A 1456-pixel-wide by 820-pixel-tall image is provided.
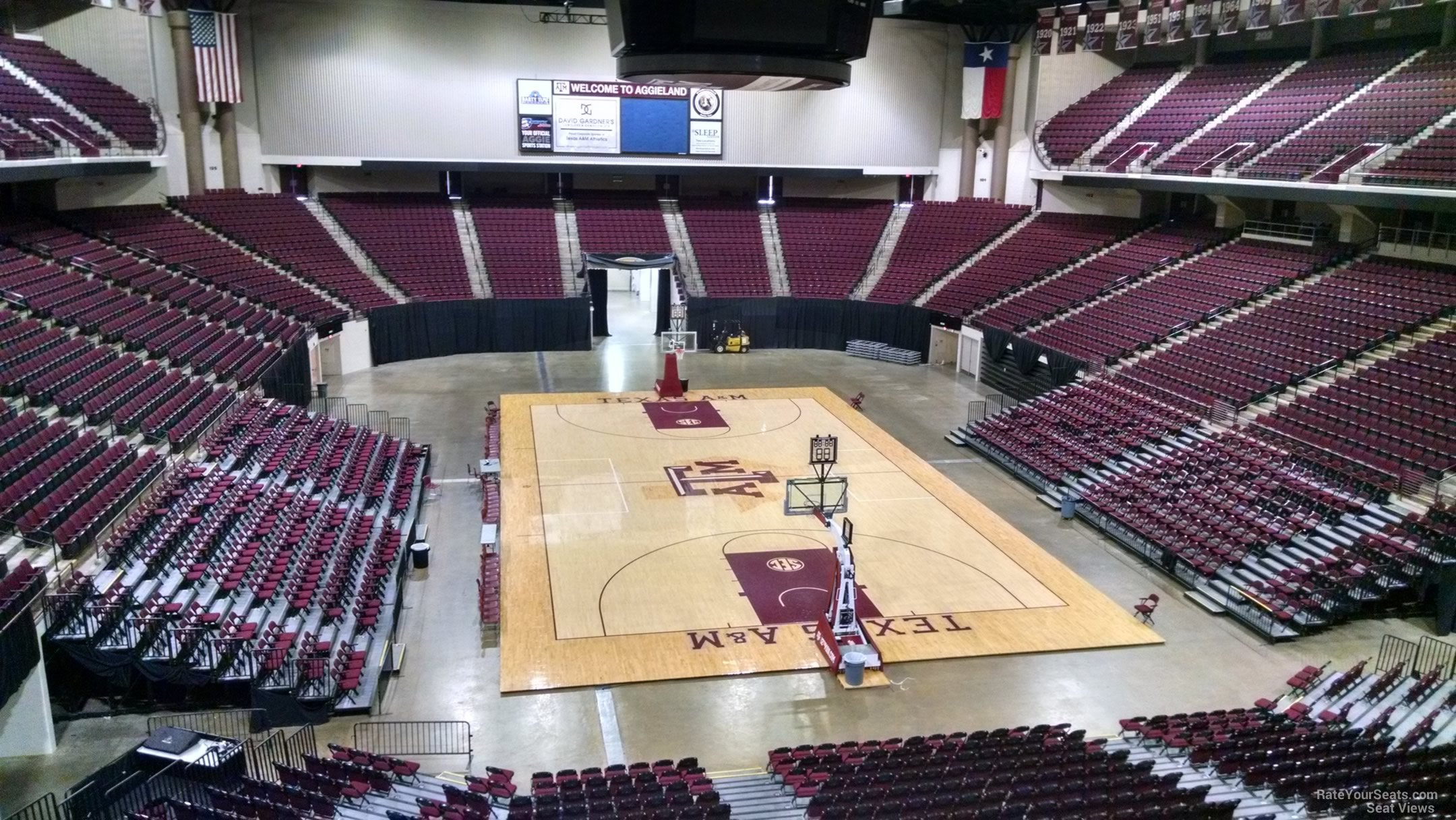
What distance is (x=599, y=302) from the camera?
4375cm

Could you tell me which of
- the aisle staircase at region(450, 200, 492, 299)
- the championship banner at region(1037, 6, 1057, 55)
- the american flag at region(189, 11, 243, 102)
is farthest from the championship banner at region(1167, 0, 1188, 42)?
the american flag at region(189, 11, 243, 102)

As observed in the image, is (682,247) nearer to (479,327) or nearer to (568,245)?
→ (568,245)

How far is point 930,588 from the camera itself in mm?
19766

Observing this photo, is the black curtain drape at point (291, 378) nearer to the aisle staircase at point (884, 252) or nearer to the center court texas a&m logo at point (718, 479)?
the center court texas a&m logo at point (718, 479)

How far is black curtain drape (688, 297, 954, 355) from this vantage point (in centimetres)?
3997

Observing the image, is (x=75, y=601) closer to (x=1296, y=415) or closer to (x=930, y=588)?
(x=930, y=588)

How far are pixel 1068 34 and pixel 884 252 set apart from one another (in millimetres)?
12145

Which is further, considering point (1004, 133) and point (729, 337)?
point (1004, 133)

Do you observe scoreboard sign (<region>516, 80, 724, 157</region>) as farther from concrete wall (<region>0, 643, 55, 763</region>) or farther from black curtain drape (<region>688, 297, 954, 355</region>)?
concrete wall (<region>0, 643, 55, 763</region>)

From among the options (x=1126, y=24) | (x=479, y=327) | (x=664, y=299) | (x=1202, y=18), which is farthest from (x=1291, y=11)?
(x=479, y=327)

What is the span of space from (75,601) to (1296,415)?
950 inches

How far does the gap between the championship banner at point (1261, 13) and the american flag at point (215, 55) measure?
3154cm

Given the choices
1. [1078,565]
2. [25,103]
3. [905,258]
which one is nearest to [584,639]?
[1078,565]

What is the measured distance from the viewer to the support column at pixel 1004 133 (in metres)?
42.0
